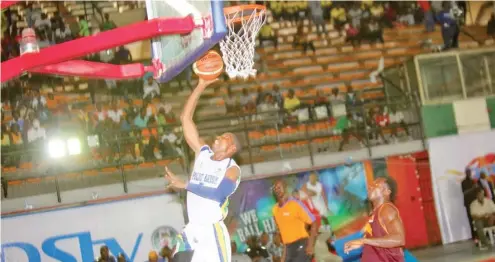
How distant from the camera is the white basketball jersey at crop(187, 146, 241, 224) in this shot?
18.9ft

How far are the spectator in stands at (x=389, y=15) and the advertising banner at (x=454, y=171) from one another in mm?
5712

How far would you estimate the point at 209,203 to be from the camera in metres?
5.84

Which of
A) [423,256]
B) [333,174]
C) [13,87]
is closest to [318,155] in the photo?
[333,174]

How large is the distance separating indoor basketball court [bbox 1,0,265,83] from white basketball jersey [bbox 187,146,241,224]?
0.86 m

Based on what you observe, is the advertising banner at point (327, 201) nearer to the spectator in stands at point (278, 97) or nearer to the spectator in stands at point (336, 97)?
the spectator in stands at point (336, 97)

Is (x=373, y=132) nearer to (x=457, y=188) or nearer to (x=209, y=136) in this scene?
(x=457, y=188)

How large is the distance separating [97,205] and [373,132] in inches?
240

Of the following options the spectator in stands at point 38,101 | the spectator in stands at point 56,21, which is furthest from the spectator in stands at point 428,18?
the spectator in stands at point 38,101

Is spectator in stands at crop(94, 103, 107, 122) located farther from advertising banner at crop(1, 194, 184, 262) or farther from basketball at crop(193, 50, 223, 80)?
basketball at crop(193, 50, 223, 80)

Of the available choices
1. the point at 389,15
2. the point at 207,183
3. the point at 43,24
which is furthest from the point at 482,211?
the point at 43,24

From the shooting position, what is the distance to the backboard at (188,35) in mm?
5148

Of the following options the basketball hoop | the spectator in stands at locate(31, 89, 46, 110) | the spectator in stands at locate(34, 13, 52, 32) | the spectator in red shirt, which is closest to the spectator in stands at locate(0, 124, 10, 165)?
the spectator in stands at locate(31, 89, 46, 110)


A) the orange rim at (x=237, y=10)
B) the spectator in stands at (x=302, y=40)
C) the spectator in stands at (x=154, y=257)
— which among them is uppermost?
the orange rim at (x=237, y=10)

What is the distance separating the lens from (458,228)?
14.8m
